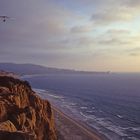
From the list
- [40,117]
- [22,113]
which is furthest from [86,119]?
[22,113]

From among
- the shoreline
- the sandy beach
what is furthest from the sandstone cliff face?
the shoreline

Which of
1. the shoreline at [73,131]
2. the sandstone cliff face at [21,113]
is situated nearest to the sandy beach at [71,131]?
the shoreline at [73,131]

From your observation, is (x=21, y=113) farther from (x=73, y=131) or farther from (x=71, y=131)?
(x=73, y=131)

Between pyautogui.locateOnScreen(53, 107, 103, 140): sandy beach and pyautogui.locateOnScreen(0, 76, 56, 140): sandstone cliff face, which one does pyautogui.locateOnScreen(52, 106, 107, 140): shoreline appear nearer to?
pyautogui.locateOnScreen(53, 107, 103, 140): sandy beach

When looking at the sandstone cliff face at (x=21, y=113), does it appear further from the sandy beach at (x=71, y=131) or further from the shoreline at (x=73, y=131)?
the shoreline at (x=73, y=131)

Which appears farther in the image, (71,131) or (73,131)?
(73,131)

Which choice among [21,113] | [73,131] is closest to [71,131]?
[73,131]

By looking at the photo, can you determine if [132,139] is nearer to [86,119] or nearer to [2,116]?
[86,119]
